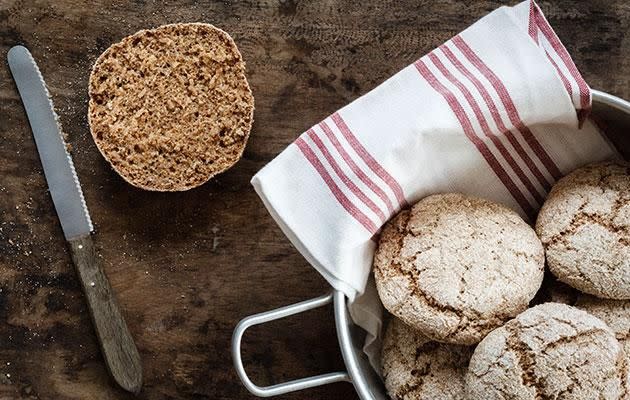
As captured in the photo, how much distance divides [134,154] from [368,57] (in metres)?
0.49

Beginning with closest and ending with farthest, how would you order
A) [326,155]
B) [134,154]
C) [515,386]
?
[515,386]
[326,155]
[134,154]

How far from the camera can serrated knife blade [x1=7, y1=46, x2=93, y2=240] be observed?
1.62 m

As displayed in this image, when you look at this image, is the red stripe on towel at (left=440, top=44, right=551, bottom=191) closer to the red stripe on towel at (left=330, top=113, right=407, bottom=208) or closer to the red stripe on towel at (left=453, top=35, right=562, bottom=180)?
the red stripe on towel at (left=453, top=35, right=562, bottom=180)

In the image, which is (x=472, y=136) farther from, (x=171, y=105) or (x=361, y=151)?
(x=171, y=105)

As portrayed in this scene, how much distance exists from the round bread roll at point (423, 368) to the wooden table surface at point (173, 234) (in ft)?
0.91

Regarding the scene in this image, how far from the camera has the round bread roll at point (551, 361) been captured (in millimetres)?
1213

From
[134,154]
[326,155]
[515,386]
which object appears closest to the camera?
[515,386]

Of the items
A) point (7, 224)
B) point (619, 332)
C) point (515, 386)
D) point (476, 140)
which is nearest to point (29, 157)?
point (7, 224)

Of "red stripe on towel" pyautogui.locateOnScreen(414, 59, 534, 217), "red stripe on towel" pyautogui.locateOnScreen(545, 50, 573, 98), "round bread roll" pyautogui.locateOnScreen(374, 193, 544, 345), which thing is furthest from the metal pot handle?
Result: "red stripe on towel" pyautogui.locateOnScreen(545, 50, 573, 98)

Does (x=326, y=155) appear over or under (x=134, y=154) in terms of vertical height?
over

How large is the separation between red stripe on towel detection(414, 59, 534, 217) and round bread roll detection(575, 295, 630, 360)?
0.19m

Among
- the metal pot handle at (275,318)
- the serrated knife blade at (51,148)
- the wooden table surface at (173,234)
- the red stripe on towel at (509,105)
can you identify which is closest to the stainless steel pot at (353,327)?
the metal pot handle at (275,318)

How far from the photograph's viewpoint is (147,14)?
1.65 m

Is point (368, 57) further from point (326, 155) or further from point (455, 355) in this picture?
point (455, 355)
